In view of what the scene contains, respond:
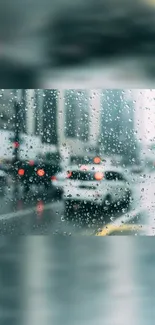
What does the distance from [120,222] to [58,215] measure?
24cm

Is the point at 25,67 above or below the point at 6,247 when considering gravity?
above

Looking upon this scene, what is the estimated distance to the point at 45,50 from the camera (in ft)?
11.0

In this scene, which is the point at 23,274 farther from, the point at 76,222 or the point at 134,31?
the point at 134,31

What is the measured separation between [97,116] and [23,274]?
2.20 ft

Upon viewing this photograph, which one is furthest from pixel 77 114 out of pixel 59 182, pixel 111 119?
pixel 59 182

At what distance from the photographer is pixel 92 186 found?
3338 millimetres

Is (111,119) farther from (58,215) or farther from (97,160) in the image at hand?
(58,215)

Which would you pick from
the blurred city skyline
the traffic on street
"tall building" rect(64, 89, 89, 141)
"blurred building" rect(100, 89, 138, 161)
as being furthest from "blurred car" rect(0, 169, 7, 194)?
"blurred building" rect(100, 89, 138, 161)

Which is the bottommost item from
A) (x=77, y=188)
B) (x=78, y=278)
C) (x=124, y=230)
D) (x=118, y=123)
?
(x=78, y=278)

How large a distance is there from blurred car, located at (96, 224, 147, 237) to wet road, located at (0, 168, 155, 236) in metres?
0.01

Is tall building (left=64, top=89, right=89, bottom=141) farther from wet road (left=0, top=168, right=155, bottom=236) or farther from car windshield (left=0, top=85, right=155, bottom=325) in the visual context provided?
wet road (left=0, top=168, right=155, bottom=236)

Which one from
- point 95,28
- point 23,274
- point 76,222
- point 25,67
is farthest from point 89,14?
point 23,274

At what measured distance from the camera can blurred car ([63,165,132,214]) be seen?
10.9 ft

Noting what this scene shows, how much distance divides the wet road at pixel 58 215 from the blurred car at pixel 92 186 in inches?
1.4
